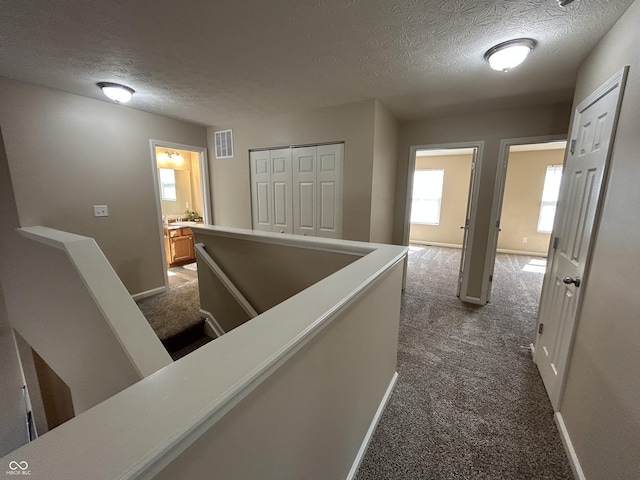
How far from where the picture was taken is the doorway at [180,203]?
4.16 m

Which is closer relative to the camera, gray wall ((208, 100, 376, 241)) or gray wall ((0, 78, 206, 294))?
gray wall ((0, 78, 206, 294))

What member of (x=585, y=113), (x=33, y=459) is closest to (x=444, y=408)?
(x=33, y=459)

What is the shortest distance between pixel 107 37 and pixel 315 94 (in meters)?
1.63

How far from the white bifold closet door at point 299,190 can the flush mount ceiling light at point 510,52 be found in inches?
61.6

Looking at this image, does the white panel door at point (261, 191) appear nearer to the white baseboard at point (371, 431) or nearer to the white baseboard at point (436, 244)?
the white baseboard at point (371, 431)

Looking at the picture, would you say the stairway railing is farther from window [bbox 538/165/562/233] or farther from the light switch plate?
window [bbox 538/165/562/233]

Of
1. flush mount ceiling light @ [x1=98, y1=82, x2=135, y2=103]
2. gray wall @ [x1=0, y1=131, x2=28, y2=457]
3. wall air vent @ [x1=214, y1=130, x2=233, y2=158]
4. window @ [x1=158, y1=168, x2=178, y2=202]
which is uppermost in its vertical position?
flush mount ceiling light @ [x1=98, y1=82, x2=135, y2=103]

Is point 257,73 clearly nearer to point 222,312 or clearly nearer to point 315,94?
point 315,94

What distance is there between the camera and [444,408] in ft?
5.88

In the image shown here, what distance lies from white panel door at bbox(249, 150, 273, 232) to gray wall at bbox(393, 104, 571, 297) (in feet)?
5.97

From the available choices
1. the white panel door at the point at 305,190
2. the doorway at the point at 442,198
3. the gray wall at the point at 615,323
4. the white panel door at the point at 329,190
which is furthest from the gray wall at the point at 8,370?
the doorway at the point at 442,198

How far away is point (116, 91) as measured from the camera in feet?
7.89

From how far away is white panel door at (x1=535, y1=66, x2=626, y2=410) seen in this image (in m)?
1.47

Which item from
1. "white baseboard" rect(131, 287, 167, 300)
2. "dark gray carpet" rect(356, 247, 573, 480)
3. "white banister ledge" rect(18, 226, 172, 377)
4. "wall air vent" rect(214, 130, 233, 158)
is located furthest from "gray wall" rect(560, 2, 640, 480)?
"white baseboard" rect(131, 287, 167, 300)
